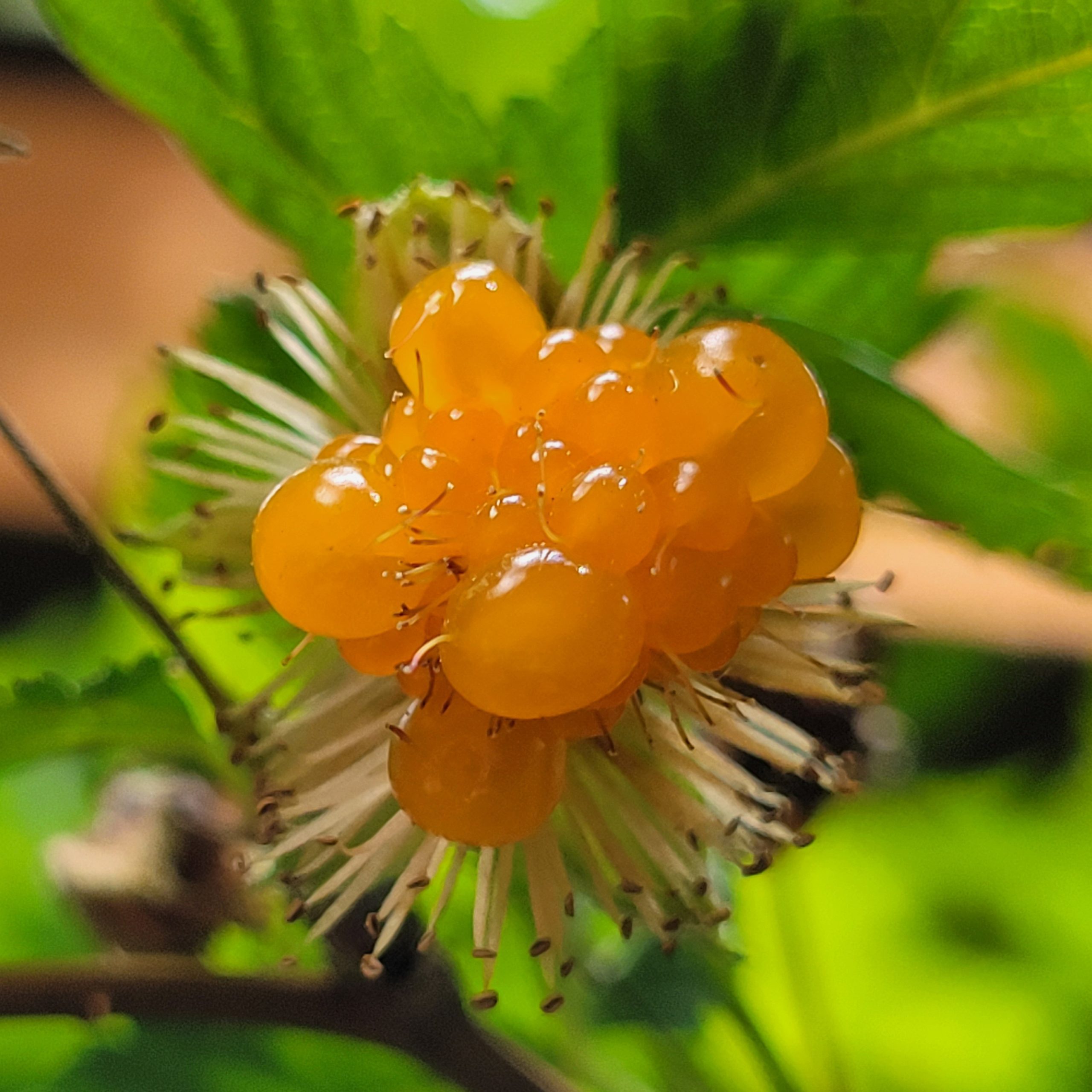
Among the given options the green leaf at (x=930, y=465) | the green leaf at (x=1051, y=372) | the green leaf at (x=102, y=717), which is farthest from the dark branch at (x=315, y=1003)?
the green leaf at (x=1051, y=372)

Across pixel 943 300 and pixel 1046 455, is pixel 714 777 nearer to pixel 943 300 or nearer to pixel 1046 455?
pixel 943 300

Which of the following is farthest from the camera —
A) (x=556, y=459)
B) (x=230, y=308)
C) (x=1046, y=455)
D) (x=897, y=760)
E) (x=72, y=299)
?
(x=72, y=299)

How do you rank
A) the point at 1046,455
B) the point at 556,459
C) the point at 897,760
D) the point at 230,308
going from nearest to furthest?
1. the point at 556,459
2. the point at 230,308
3. the point at 897,760
4. the point at 1046,455

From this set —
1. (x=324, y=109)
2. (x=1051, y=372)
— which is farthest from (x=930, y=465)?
(x=1051, y=372)

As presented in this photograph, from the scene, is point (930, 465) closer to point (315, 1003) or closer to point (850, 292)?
point (850, 292)

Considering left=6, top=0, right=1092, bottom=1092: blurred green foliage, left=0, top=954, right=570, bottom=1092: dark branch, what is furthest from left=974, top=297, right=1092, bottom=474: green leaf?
left=0, top=954, right=570, bottom=1092: dark branch

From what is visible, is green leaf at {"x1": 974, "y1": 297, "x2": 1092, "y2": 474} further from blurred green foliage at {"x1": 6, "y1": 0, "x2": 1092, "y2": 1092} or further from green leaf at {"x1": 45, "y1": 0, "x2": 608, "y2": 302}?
green leaf at {"x1": 45, "y1": 0, "x2": 608, "y2": 302}

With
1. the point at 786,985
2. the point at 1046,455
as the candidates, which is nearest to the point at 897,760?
the point at 786,985
